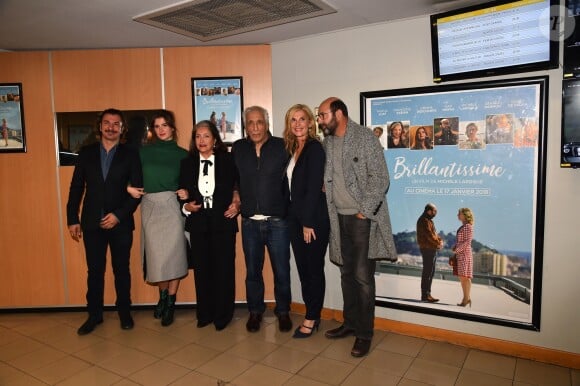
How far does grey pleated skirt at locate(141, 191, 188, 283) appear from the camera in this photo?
3314 mm

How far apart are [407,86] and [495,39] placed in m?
0.67

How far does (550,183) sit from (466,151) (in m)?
0.56

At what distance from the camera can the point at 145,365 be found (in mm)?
2750

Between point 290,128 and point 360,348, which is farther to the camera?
point 290,128

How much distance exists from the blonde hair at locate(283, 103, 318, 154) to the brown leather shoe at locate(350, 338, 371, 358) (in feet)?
4.87

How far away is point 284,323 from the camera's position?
3.28 meters

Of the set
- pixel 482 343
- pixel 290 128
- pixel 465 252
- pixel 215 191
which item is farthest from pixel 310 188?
pixel 482 343

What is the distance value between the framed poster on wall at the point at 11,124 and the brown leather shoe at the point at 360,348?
3.44 m

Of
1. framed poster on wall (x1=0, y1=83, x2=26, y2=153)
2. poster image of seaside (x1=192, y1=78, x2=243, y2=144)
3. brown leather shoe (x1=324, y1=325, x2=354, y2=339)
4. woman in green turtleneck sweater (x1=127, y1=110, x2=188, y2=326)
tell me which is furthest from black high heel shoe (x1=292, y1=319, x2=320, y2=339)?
framed poster on wall (x1=0, y1=83, x2=26, y2=153)

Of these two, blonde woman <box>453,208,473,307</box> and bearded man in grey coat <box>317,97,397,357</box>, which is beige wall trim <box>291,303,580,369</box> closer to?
blonde woman <box>453,208,473,307</box>

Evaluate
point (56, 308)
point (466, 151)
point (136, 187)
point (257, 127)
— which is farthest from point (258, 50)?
point (56, 308)

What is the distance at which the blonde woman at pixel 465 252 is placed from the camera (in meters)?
2.90

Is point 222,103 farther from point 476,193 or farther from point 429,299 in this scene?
point 429,299

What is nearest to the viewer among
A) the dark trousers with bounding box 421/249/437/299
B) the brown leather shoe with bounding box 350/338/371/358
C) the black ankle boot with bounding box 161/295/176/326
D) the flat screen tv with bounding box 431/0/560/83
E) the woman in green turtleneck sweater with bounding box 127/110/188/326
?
the flat screen tv with bounding box 431/0/560/83
